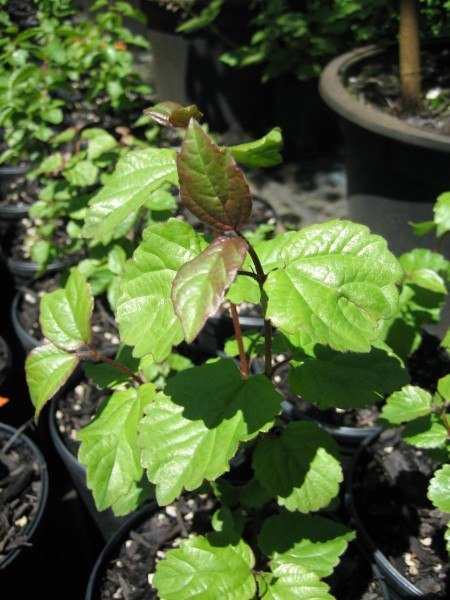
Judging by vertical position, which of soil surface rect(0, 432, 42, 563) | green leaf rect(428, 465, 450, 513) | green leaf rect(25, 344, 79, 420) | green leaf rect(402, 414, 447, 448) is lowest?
soil surface rect(0, 432, 42, 563)

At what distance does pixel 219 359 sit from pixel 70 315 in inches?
12.7

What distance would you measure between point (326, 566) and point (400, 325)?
630 millimetres

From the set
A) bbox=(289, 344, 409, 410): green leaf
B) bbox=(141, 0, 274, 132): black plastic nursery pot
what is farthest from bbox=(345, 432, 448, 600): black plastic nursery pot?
bbox=(141, 0, 274, 132): black plastic nursery pot

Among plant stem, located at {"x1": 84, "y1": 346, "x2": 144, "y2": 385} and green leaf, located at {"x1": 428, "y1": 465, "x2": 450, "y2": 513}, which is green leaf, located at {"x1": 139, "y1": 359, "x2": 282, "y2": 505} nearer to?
plant stem, located at {"x1": 84, "y1": 346, "x2": 144, "y2": 385}

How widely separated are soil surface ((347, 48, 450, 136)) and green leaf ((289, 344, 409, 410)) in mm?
1456

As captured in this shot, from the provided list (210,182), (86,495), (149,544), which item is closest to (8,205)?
(86,495)

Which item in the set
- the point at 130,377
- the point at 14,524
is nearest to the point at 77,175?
the point at 130,377

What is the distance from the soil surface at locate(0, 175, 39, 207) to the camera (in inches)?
126

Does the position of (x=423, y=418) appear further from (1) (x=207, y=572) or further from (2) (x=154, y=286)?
(2) (x=154, y=286)

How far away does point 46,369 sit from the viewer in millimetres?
1055

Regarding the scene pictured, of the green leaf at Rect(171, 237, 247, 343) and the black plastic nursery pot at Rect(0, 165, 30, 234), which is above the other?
the green leaf at Rect(171, 237, 247, 343)

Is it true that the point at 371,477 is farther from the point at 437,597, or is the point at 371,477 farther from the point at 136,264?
the point at 136,264

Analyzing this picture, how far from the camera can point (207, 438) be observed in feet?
3.00

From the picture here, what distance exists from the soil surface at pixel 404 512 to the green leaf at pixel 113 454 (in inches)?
26.6
